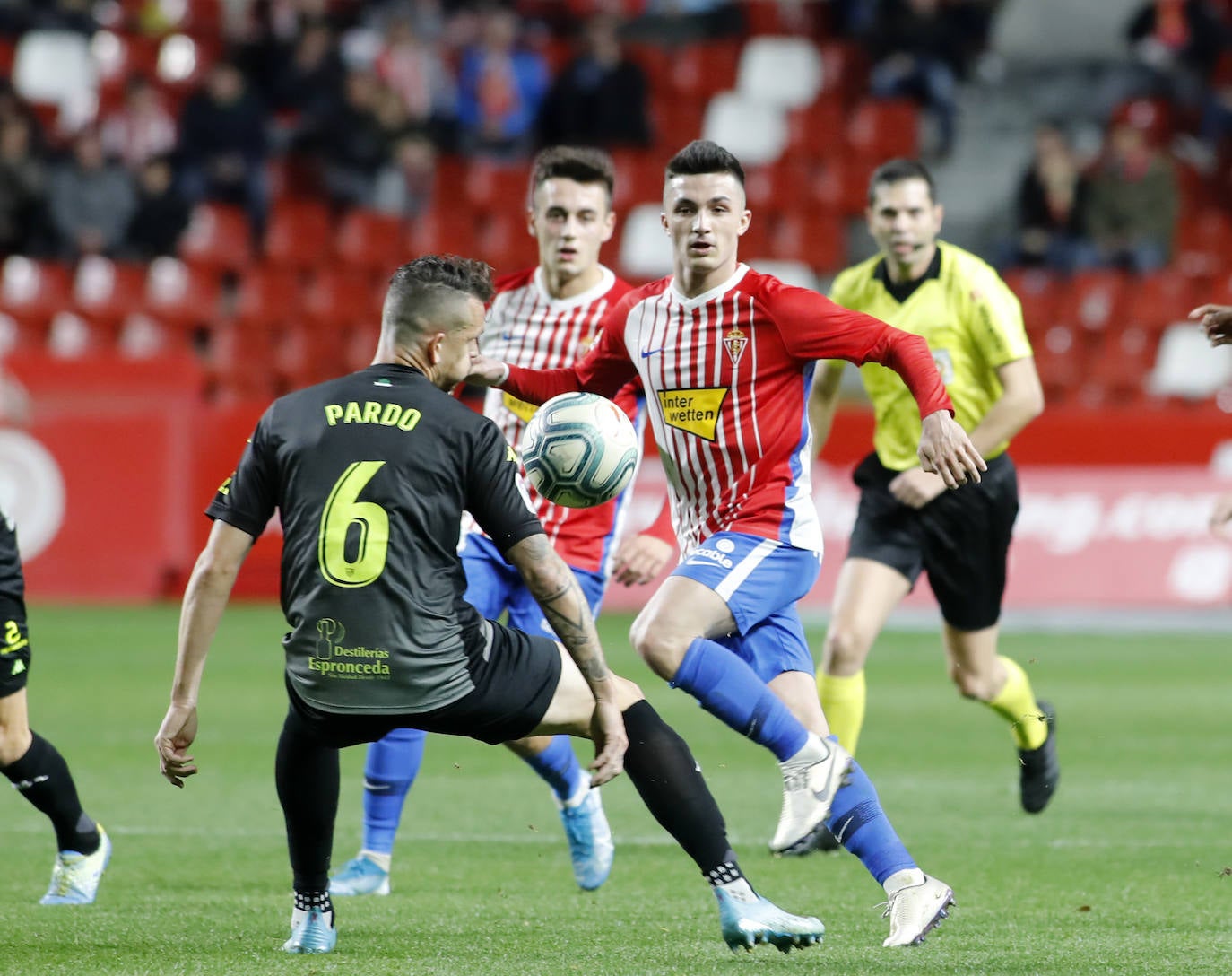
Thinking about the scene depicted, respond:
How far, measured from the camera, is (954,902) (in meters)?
5.80

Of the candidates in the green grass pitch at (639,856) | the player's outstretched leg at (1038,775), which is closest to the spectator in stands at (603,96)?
the green grass pitch at (639,856)

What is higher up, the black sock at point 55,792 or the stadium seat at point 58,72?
the stadium seat at point 58,72

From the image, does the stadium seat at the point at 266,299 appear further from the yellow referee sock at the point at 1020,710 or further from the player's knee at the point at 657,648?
the player's knee at the point at 657,648

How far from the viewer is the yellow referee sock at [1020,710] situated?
24.8ft

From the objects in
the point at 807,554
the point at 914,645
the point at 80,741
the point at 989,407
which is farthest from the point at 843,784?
the point at 914,645

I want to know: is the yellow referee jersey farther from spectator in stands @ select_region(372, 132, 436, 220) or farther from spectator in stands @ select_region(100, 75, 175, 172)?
spectator in stands @ select_region(100, 75, 175, 172)

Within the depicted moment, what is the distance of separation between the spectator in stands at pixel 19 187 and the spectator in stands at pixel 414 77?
352cm

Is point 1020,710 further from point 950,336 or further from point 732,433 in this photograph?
point 732,433

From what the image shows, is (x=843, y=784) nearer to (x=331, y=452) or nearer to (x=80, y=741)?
(x=331, y=452)

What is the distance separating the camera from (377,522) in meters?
4.66

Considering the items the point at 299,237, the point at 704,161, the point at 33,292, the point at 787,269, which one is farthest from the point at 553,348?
the point at 33,292

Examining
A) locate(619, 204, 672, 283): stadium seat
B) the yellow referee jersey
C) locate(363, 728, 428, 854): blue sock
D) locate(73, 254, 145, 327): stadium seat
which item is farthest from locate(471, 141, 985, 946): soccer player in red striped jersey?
locate(73, 254, 145, 327): stadium seat

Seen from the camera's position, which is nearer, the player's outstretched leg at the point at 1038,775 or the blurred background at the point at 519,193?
the player's outstretched leg at the point at 1038,775

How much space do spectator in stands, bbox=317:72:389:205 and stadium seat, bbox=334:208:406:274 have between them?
33cm
